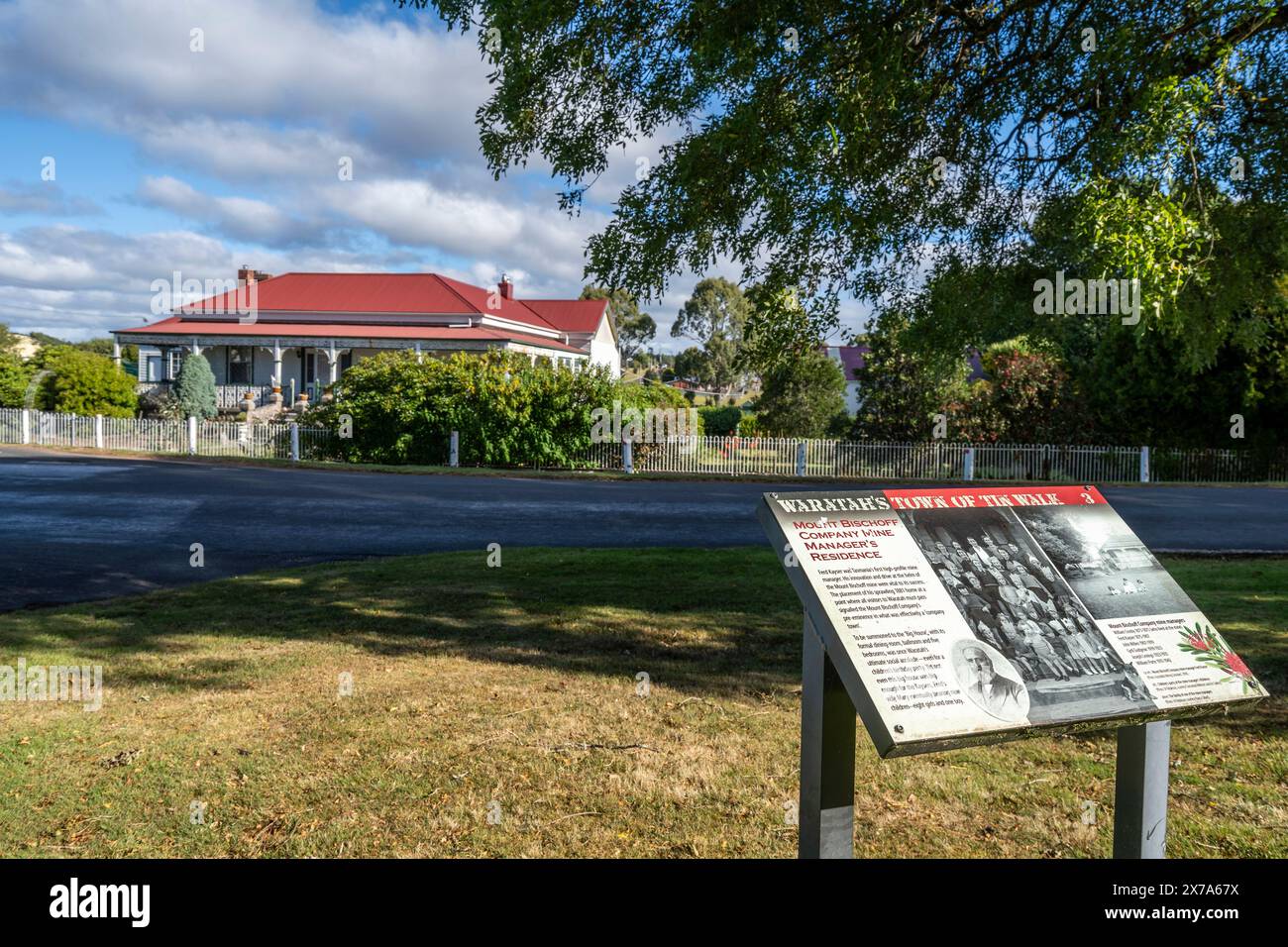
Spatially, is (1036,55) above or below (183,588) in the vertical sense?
above

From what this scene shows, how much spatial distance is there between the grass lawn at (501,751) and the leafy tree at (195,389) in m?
30.5

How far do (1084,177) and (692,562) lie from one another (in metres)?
5.50

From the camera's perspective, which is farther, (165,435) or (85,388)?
(85,388)

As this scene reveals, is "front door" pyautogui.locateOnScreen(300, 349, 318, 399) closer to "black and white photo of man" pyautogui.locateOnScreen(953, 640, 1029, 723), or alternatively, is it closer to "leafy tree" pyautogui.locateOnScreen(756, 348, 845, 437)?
"leafy tree" pyautogui.locateOnScreen(756, 348, 845, 437)

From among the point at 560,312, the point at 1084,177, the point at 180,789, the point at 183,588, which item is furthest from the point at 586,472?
the point at 560,312

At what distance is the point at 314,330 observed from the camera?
140 ft

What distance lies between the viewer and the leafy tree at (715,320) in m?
65.0

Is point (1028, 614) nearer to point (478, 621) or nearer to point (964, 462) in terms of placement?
point (478, 621)

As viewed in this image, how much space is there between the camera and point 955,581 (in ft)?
10.8
